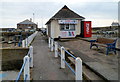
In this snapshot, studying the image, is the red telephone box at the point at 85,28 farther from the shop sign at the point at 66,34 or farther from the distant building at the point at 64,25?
the shop sign at the point at 66,34

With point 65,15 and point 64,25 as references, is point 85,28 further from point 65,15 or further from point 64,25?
point 65,15

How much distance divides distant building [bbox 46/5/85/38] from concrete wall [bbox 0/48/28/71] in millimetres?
8085

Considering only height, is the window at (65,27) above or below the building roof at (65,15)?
below

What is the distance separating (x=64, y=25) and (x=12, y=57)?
9824 millimetres

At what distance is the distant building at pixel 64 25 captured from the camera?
1898 cm

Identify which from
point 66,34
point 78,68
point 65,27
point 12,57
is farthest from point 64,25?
point 78,68

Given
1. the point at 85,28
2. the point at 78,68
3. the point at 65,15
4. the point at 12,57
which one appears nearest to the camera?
the point at 78,68

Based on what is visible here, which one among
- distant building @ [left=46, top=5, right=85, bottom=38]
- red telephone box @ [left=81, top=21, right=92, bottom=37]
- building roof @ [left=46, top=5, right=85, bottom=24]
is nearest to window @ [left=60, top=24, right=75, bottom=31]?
distant building @ [left=46, top=5, right=85, bottom=38]

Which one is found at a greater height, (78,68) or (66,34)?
(66,34)

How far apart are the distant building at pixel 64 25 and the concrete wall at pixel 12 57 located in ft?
26.5

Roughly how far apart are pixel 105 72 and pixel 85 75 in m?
0.77

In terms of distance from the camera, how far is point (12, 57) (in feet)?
38.7

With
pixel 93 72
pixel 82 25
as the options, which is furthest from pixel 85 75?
pixel 82 25

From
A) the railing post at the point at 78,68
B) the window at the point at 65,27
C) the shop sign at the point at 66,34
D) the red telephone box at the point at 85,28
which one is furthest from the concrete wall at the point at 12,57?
the red telephone box at the point at 85,28
